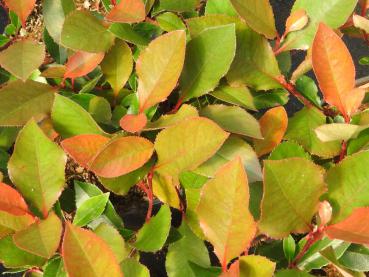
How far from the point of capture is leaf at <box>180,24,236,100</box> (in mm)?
627

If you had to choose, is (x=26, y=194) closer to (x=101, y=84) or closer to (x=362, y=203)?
(x=101, y=84)

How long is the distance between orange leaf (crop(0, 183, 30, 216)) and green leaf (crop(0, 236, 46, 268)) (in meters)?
0.04

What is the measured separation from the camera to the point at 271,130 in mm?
679

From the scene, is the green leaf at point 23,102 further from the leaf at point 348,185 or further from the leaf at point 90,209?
the leaf at point 348,185

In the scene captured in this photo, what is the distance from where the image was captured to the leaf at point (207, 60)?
2.06 feet

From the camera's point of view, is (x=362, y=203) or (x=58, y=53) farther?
(x=58, y=53)

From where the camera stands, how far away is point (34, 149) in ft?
2.01

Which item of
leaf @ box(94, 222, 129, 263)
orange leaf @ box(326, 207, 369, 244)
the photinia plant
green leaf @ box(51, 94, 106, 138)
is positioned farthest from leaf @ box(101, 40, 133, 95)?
orange leaf @ box(326, 207, 369, 244)

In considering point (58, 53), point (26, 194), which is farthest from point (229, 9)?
point (26, 194)

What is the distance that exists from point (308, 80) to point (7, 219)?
1.49 feet

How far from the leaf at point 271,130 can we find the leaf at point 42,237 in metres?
0.27

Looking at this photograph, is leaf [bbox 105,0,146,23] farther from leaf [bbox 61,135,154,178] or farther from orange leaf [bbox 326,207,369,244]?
orange leaf [bbox 326,207,369,244]

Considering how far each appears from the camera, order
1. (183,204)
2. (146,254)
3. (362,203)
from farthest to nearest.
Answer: (146,254) < (183,204) < (362,203)

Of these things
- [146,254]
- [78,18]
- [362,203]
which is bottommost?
[146,254]
